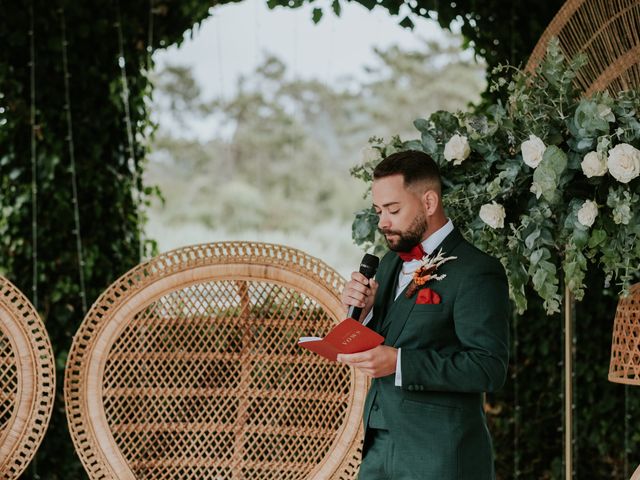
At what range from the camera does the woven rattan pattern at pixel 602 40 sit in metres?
2.56

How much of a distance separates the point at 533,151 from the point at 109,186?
79.6 inches

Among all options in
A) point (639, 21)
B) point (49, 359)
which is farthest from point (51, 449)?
point (639, 21)

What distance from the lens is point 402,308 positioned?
6.40 feet

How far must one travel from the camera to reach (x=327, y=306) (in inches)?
98.9

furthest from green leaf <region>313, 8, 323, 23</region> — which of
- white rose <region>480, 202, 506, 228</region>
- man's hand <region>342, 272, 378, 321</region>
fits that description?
man's hand <region>342, 272, 378, 321</region>

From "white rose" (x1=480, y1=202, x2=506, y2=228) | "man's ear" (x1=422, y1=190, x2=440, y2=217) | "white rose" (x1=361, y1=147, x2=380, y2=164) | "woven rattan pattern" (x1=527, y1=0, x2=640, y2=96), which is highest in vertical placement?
"woven rattan pattern" (x1=527, y1=0, x2=640, y2=96)

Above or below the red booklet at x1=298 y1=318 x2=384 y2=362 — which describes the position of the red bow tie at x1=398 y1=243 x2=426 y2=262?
above

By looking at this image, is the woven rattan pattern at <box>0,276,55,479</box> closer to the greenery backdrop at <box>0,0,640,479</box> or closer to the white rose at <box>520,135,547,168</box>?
the greenery backdrop at <box>0,0,640,479</box>

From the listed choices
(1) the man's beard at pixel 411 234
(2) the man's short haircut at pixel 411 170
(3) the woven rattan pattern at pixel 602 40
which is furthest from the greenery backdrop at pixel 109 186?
(1) the man's beard at pixel 411 234

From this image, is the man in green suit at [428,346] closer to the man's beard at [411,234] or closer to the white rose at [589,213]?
the man's beard at [411,234]

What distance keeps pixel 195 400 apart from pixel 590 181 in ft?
4.47

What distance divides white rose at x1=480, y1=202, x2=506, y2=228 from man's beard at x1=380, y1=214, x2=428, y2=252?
30 cm

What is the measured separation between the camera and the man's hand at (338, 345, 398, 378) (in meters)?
1.77

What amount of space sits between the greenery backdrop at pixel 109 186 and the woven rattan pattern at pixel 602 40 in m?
0.78
